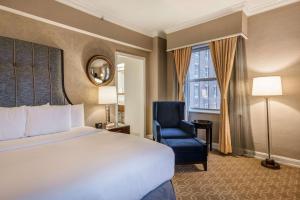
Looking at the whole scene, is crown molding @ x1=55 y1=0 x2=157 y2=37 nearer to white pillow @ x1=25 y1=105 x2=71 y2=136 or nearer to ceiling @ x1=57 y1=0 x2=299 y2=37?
ceiling @ x1=57 y1=0 x2=299 y2=37

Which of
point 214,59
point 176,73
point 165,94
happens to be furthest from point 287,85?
point 165,94

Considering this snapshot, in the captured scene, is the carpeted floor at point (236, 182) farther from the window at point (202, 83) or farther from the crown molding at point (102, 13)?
the crown molding at point (102, 13)

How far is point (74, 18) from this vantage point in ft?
10.1

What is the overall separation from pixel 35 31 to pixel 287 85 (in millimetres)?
4185

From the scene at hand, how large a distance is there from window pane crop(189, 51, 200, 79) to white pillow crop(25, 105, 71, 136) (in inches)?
115

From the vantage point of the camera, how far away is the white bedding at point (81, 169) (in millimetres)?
1034

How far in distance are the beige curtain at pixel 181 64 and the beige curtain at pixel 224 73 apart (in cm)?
71

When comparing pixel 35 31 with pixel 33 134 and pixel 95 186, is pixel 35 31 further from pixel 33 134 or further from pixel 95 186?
pixel 95 186

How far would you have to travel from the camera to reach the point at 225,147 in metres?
3.36

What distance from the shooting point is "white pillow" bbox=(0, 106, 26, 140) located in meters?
2.00

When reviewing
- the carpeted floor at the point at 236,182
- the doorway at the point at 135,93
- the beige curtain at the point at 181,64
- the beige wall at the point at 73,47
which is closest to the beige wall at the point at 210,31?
the beige curtain at the point at 181,64

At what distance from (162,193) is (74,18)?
3081 mm

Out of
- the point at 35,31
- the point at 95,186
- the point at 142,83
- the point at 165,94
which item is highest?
the point at 35,31

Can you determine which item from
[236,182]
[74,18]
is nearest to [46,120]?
[74,18]
